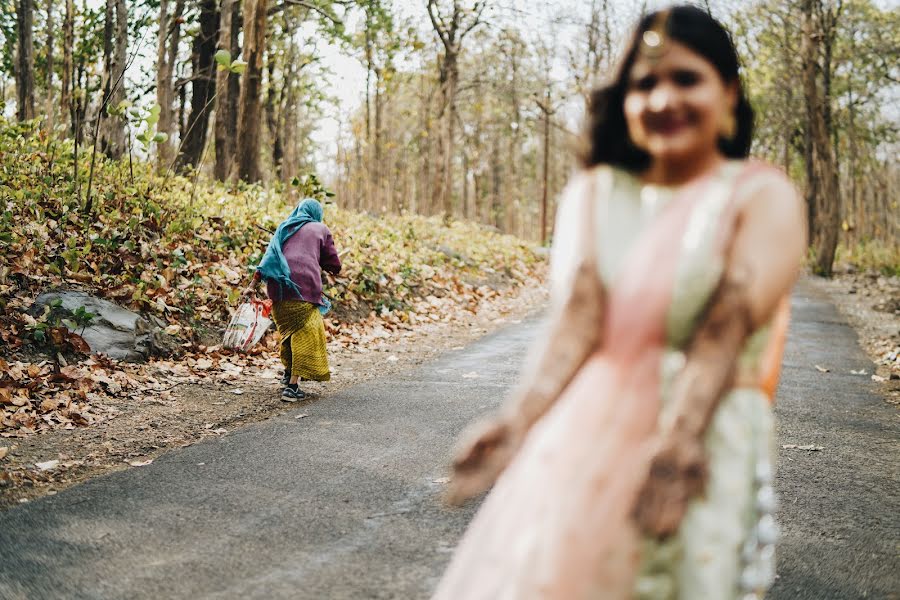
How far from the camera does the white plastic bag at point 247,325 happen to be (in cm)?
796

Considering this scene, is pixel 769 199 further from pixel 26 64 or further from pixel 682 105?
pixel 26 64

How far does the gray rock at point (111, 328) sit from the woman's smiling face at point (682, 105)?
729 cm

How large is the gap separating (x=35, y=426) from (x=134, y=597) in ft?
10.6

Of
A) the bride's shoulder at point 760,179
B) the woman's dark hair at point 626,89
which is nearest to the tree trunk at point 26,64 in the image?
the woman's dark hair at point 626,89

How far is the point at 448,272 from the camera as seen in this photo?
1734cm

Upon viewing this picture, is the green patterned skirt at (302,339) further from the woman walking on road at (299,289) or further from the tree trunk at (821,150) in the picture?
the tree trunk at (821,150)

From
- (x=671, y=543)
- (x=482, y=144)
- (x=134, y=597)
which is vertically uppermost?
(x=482, y=144)

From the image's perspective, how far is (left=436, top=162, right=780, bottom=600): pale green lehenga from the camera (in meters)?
1.57

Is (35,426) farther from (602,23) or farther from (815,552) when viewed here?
(602,23)

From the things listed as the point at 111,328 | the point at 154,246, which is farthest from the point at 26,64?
the point at 111,328

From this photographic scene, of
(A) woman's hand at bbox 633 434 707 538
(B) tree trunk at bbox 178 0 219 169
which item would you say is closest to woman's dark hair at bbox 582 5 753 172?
(A) woman's hand at bbox 633 434 707 538

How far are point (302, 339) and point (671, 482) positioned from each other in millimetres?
6525

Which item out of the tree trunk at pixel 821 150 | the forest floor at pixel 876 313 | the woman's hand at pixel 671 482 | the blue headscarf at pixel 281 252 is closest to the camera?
the woman's hand at pixel 671 482

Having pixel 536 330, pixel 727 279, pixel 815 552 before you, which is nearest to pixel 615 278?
pixel 727 279
